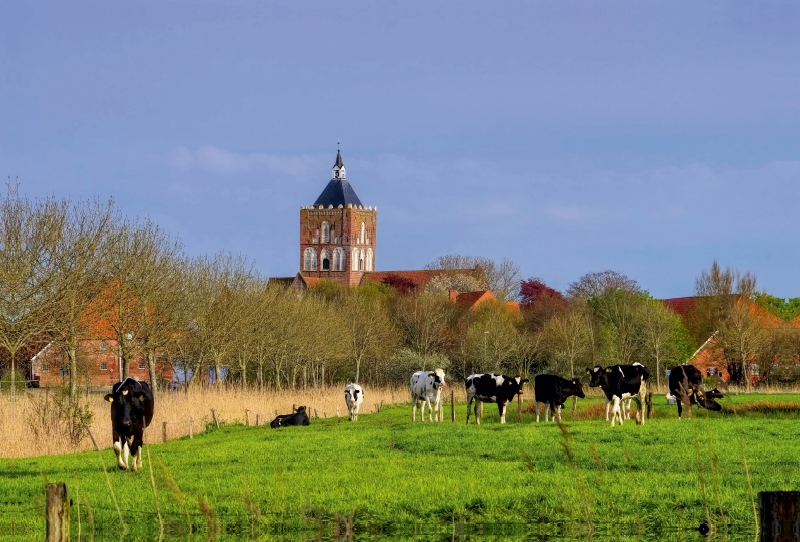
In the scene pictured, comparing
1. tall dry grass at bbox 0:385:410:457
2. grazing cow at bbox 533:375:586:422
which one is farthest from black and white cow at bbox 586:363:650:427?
tall dry grass at bbox 0:385:410:457

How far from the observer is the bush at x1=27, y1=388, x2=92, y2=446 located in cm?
2967

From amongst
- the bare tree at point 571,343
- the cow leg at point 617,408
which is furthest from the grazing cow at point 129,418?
the bare tree at point 571,343

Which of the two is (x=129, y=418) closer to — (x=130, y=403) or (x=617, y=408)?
(x=130, y=403)

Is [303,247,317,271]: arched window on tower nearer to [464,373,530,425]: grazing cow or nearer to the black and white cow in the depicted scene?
[464,373,530,425]: grazing cow

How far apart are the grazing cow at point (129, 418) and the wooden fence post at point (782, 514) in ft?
55.1

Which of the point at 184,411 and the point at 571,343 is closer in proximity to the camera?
the point at 184,411

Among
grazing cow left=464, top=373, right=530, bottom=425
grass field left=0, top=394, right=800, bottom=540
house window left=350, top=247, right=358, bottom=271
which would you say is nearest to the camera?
grass field left=0, top=394, right=800, bottom=540

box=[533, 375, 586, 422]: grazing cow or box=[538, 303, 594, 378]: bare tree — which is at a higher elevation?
box=[538, 303, 594, 378]: bare tree

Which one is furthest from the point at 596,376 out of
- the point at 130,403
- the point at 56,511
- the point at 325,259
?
the point at 325,259

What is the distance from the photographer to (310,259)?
179250 millimetres

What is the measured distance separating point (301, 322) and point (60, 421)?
40.9 metres

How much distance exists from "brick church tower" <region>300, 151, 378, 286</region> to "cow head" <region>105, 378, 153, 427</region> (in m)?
150

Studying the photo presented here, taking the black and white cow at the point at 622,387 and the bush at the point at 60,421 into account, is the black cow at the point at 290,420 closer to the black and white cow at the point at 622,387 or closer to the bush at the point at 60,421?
the bush at the point at 60,421

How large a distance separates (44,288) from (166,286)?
11080mm
